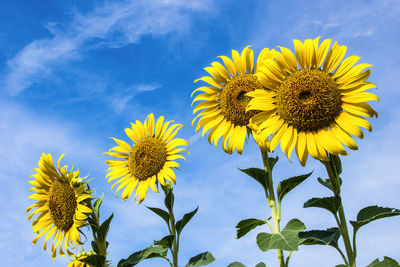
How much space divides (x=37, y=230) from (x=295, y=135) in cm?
395

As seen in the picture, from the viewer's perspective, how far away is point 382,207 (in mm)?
4242

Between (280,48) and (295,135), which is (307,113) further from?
(280,48)

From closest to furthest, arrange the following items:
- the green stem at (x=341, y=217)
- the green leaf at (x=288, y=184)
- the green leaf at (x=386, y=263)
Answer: the green leaf at (x=386, y=263), the green stem at (x=341, y=217), the green leaf at (x=288, y=184)

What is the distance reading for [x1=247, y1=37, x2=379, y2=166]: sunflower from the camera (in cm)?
412

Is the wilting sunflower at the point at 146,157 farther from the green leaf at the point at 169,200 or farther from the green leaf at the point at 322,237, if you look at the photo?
the green leaf at the point at 322,237

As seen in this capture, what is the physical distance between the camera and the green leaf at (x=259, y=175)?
4.61 meters

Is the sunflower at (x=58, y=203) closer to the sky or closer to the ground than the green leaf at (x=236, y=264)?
closer to the sky

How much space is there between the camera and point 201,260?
5.00m

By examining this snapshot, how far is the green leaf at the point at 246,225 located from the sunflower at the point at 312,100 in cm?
85

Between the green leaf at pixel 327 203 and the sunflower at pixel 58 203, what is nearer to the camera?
the green leaf at pixel 327 203

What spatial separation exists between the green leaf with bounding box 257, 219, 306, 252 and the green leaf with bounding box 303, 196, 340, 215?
0.81 ft

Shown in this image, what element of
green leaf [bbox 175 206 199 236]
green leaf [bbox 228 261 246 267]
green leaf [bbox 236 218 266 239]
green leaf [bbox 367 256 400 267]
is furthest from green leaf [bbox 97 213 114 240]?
green leaf [bbox 367 256 400 267]

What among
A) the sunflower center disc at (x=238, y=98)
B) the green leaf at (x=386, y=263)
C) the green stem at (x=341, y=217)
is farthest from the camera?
the sunflower center disc at (x=238, y=98)

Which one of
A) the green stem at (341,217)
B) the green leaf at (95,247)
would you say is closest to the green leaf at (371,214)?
the green stem at (341,217)
